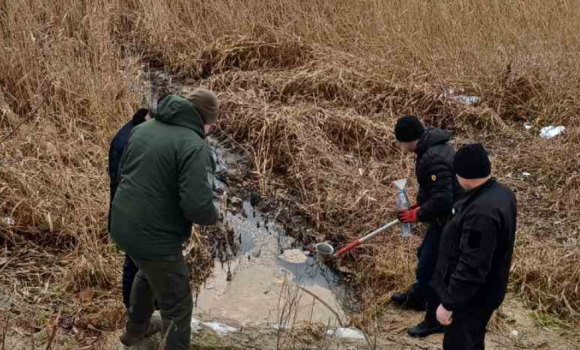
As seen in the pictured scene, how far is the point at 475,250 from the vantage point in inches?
96.7

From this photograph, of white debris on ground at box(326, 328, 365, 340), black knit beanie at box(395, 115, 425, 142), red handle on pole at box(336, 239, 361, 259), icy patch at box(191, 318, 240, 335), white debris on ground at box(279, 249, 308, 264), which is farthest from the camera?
white debris on ground at box(279, 249, 308, 264)

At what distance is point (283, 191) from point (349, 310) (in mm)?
1541

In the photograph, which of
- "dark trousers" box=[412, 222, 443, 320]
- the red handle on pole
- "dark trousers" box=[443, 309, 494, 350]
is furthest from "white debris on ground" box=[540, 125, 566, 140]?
"dark trousers" box=[443, 309, 494, 350]

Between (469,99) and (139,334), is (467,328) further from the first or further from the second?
(469,99)

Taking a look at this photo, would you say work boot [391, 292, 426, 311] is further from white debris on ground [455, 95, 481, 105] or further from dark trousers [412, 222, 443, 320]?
white debris on ground [455, 95, 481, 105]

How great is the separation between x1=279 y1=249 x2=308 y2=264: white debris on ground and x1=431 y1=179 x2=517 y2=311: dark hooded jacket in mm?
1878

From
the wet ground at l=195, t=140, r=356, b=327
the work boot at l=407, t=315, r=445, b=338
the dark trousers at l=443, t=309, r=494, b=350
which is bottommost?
the wet ground at l=195, t=140, r=356, b=327

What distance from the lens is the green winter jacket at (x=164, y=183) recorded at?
98.7 inches

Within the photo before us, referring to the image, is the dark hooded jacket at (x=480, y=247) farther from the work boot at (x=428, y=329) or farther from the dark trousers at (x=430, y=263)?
the work boot at (x=428, y=329)

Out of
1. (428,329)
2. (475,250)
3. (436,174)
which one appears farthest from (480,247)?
(428,329)

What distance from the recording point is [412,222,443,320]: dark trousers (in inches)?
133

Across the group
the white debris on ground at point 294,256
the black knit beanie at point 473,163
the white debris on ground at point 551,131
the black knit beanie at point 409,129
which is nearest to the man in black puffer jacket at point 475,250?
the black knit beanie at point 473,163

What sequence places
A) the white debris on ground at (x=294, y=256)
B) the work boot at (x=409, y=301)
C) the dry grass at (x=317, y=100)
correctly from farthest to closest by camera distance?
the white debris on ground at (x=294, y=256), the dry grass at (x=317, y=100), the work boot at (x=409, y=301)

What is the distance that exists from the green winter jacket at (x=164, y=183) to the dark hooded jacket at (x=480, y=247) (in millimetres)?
1059
